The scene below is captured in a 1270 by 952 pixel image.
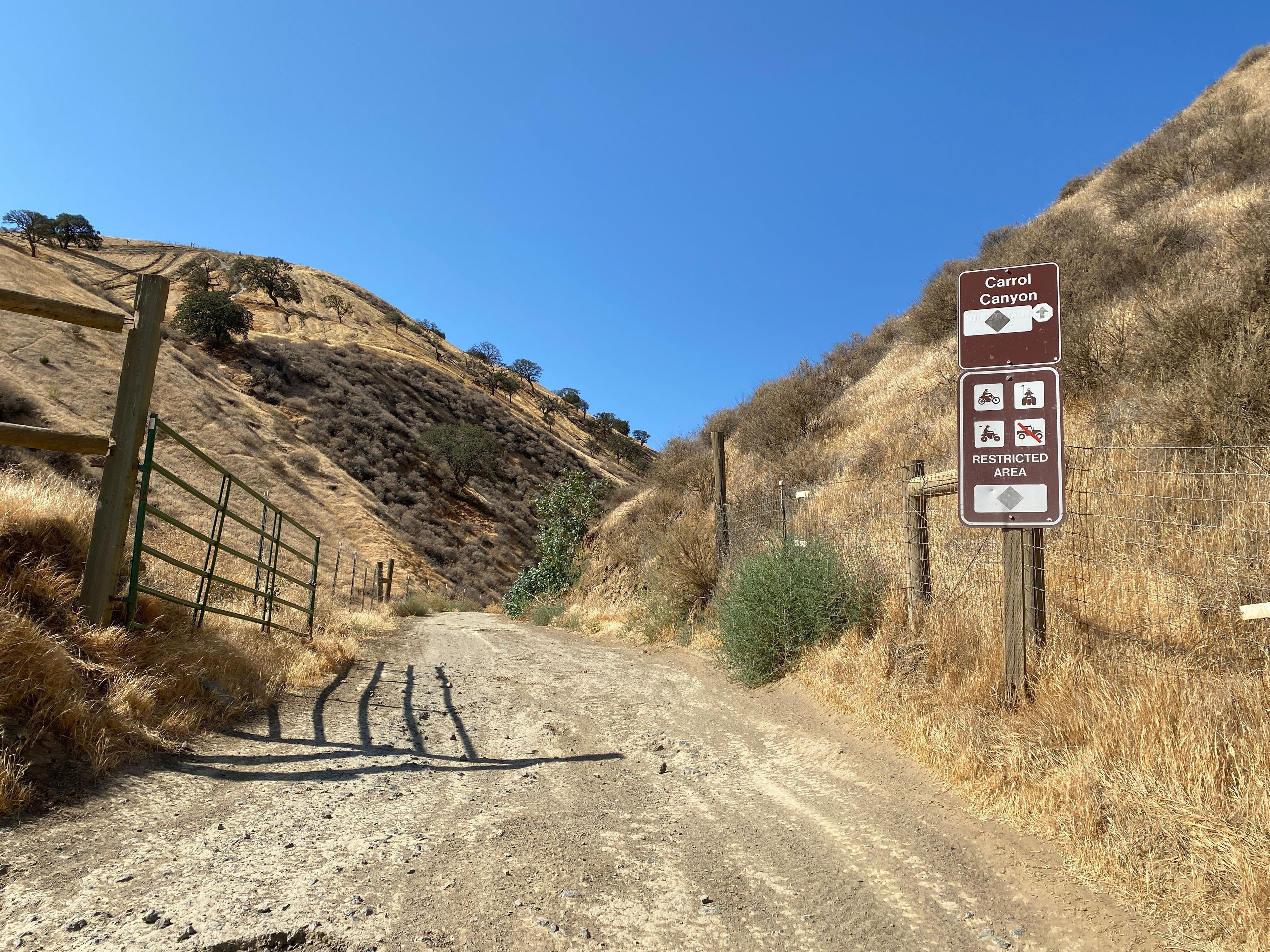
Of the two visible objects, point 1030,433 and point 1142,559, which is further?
point 1142,559

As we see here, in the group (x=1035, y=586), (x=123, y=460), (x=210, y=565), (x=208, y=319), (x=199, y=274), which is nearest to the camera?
(x=1035, y=586)

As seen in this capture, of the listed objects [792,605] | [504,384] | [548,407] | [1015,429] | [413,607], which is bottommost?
[413,607]

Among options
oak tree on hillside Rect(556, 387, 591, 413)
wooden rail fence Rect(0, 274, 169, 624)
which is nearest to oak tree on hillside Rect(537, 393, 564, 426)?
oak tree on hillside Rect(556, 387, 591, 413)

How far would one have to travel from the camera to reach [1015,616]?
4.11 metres

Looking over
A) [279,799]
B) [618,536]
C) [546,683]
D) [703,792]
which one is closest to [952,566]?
[703,792]

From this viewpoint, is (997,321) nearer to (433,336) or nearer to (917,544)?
(917,544)

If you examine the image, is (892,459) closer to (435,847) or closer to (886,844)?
(886,844)

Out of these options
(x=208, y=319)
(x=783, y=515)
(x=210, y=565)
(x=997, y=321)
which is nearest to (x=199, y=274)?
(x=208, y=319)

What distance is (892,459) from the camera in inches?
447

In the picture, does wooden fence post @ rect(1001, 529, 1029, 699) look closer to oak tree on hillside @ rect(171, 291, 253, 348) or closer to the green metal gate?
the green metal gate

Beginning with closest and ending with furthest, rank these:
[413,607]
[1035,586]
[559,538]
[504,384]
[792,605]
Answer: [1035,586]
[792,605]
[559,538]
[413,607]
[504,384]

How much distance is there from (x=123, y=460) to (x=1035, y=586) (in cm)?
593

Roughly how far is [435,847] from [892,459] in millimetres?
9958

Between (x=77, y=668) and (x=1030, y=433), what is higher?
(x=1030, y=433)
